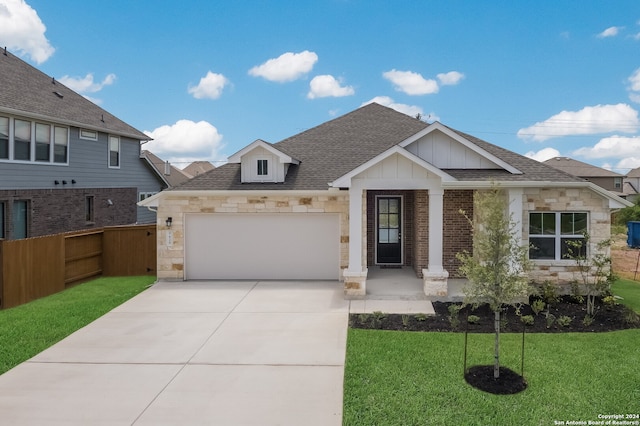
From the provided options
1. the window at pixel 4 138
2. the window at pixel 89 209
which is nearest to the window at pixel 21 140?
the window at pixel 4 138

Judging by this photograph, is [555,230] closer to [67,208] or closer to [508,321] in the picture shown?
[508,321]

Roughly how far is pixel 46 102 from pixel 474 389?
706 inches

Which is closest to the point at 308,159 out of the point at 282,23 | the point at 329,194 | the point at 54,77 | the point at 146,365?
the point at 329,194

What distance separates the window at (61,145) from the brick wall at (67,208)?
122cm

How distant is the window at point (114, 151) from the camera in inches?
810

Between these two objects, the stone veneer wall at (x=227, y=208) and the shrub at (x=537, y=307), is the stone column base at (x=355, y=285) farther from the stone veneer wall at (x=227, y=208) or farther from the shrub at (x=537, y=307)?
the shrub at (x=537, y=307)

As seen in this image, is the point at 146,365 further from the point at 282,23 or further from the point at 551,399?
the point at 282,23

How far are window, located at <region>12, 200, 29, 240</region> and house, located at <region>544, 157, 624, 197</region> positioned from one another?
54989mm

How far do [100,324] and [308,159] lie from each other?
327 inches

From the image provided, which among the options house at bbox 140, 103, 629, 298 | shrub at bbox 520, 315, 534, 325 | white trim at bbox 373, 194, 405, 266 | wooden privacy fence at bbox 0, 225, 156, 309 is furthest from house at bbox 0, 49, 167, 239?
shrub at bbox 520, 315, 534, 325

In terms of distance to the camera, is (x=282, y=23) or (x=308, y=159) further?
(x=282, y=23)

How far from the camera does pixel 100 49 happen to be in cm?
1911

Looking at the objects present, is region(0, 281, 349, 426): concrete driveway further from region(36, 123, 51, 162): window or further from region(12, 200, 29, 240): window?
region(36, 123, 51, 162): window

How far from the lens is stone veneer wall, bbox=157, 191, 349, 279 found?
43.2 feet
